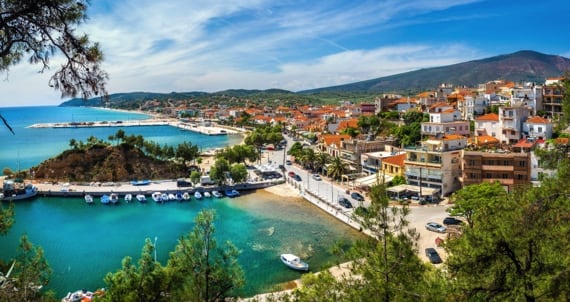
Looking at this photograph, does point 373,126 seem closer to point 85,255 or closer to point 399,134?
point 399,134

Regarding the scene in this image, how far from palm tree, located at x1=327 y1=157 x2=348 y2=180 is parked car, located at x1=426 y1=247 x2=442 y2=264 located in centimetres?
1925

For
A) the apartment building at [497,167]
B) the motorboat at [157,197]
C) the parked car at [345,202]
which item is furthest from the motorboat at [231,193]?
the apartment building at [497,167]

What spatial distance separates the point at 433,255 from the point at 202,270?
14.5 m

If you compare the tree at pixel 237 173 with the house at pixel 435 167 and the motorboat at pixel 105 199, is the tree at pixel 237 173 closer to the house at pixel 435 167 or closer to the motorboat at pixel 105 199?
the motorboat at pixel 105 199

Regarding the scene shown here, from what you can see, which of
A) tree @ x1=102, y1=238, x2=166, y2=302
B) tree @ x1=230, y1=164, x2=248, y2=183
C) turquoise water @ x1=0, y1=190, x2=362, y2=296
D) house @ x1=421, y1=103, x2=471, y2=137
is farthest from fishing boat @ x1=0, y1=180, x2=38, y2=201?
house @ x1=421, y1=103, x2=471, y2=137

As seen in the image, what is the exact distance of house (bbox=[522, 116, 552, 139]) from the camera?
39.4 m

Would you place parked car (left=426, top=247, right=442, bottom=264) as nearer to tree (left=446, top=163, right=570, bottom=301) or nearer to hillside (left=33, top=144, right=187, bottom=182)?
tree (left=446, top=163, right=570, bottom=301)

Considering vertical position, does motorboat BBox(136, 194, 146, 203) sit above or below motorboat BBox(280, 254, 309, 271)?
above

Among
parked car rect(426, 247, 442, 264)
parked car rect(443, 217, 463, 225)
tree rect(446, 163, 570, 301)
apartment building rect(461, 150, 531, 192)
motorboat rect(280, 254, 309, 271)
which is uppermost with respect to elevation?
tree rect(446, 163, 570, 301)

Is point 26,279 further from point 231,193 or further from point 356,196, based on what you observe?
point 231,193

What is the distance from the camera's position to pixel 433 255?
20.0 meters

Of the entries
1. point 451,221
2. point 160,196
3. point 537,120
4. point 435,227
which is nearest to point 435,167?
point 451,221

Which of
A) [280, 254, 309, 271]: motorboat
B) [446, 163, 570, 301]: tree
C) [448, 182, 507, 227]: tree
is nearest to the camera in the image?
[446, 163, 570, 301]: tree

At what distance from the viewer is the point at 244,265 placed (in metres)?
21.7
